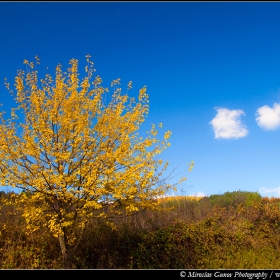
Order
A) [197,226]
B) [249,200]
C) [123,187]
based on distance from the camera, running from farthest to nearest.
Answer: [249,200]
[197,226]
[123,187]

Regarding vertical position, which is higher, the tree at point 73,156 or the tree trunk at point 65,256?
the tree at point 73,156

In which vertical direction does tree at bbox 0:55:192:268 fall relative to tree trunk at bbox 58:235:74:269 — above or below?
Result: above

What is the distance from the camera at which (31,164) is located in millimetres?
9641

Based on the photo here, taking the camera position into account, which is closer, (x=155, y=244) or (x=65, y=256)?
(x=65, y=256)

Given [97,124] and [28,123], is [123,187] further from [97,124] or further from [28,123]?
[28,123]

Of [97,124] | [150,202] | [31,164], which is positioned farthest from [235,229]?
[31,164]

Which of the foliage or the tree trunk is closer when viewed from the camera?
the tree trunk

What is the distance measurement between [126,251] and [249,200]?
1132 centimetres

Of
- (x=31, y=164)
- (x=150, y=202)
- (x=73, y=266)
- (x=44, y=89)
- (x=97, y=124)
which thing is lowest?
(x=73, y=266)

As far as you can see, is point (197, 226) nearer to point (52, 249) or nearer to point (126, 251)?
point (126, 251)

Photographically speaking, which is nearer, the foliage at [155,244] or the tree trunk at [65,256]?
the tree trunk at [65,256]
